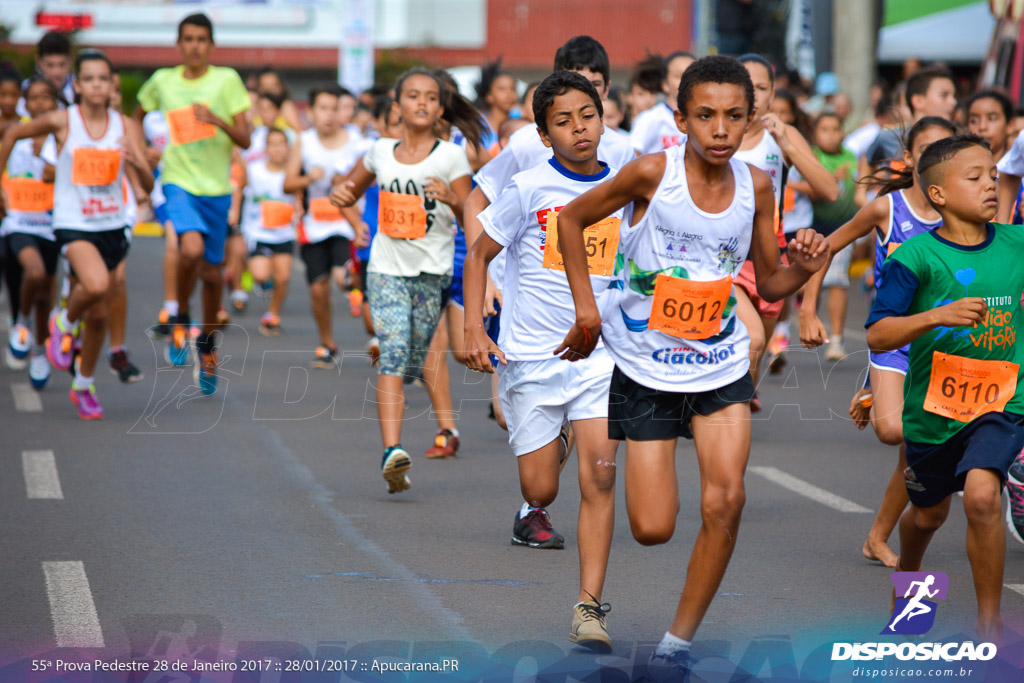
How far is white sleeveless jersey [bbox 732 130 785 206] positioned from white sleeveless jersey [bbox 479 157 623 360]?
8.14ft

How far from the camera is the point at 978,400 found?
4770mm

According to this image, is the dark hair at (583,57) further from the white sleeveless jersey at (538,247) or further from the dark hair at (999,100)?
the dark hair at (999,100)

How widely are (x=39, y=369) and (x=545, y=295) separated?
6078 millimetres

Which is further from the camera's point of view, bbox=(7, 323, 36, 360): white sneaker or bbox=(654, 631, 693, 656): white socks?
bbox=(7, 323, 36, 360): white sneaker

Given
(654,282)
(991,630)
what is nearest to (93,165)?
(654,282)

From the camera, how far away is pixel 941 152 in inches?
196

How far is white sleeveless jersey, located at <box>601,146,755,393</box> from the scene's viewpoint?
459cm

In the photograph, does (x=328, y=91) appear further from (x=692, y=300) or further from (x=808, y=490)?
(x=692, y=300)

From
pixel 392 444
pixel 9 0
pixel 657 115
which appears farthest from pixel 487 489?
pixel 9 0

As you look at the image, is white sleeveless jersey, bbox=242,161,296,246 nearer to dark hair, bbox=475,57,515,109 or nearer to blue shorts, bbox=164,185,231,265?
dark hair, bbox=475,57,515,109

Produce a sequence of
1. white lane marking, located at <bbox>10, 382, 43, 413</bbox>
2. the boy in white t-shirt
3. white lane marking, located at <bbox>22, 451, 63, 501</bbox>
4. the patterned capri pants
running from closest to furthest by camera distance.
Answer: the boy in white t-shirt
white lane marking, located at <bbox>22, 451, 63, 501</bbox>
the patterned capri pants
white lane marking, located at <bbox>10, 382, 43, 413</bbox>

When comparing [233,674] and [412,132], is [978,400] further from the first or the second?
[412,132]

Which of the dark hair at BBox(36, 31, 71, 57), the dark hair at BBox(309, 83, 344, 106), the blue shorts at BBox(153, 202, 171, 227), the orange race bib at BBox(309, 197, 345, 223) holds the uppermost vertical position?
the dark hair at BBox(36, 31, 71, 57)

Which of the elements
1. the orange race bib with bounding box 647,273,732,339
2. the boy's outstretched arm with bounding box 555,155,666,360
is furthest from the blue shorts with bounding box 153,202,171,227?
the orange race bib with bounding box 647,273,732,339
